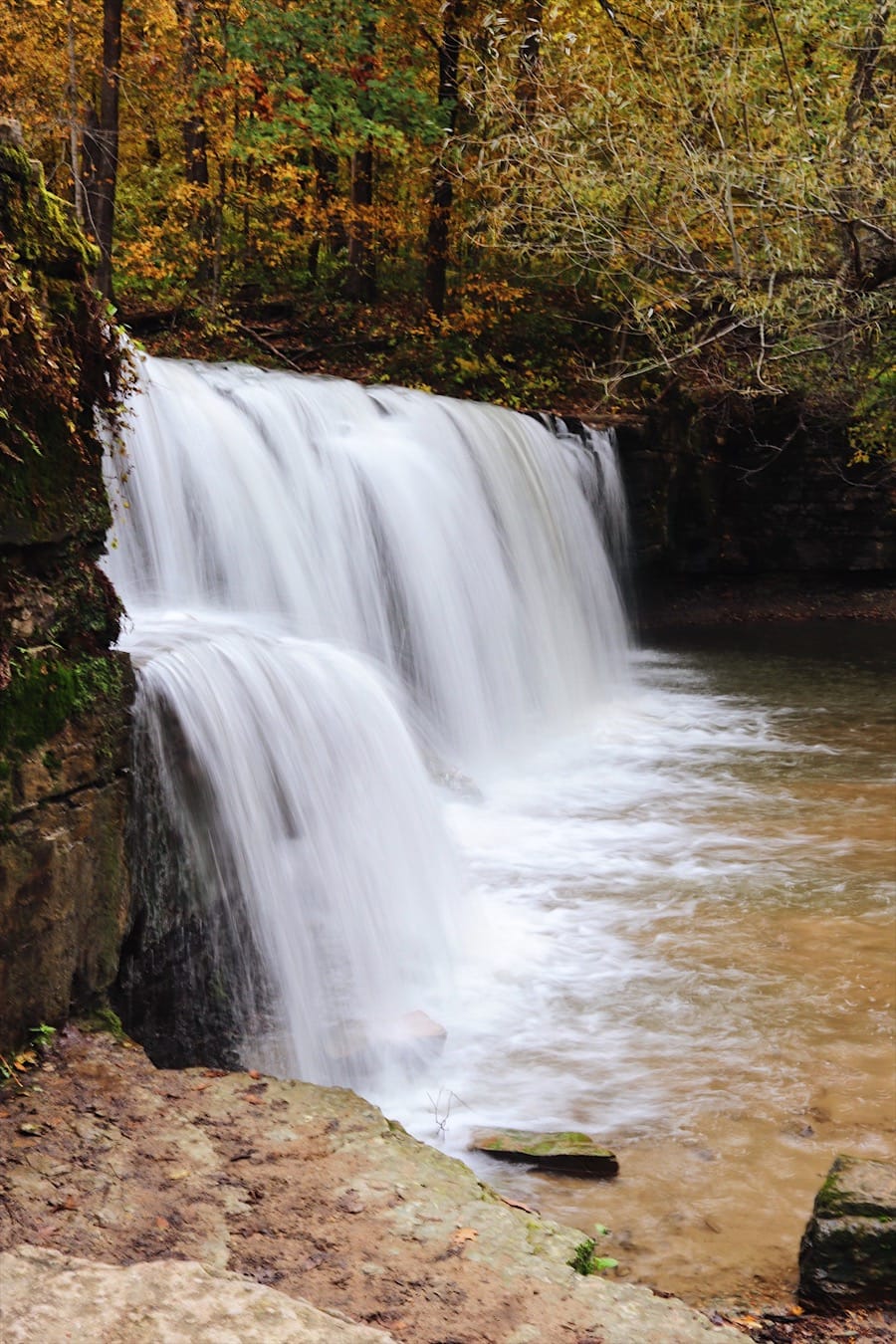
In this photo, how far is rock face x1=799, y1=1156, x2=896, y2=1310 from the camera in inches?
137

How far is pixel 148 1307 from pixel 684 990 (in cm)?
368

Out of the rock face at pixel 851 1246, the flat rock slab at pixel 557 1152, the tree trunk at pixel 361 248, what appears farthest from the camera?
the tree trunk at pixel 361 248

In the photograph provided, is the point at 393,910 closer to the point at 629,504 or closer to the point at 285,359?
the point at 629,504

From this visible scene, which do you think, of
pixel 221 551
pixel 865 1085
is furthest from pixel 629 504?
pixel 865 1085

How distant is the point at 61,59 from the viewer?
17875 mm

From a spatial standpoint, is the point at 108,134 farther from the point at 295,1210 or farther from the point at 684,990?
the point at 295,1210

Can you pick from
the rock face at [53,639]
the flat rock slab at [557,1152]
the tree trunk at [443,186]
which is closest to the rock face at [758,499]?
the tree trunk at [443,186]

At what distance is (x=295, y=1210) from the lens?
3301 mm

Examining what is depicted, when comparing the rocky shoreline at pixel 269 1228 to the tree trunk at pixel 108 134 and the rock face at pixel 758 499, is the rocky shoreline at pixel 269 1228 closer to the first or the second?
the tree trunk at pixel 108 134

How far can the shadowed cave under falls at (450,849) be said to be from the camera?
189 inches

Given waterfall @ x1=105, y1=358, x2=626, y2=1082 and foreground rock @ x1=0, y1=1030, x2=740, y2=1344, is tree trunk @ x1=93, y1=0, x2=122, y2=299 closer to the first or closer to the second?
waterfall @ x1=105, y1=358, x2=626, y2=1082

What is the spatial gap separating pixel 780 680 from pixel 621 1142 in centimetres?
898

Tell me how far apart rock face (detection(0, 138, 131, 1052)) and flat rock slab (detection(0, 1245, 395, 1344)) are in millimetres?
1184

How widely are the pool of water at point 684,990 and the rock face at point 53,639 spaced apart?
1.58 metres
